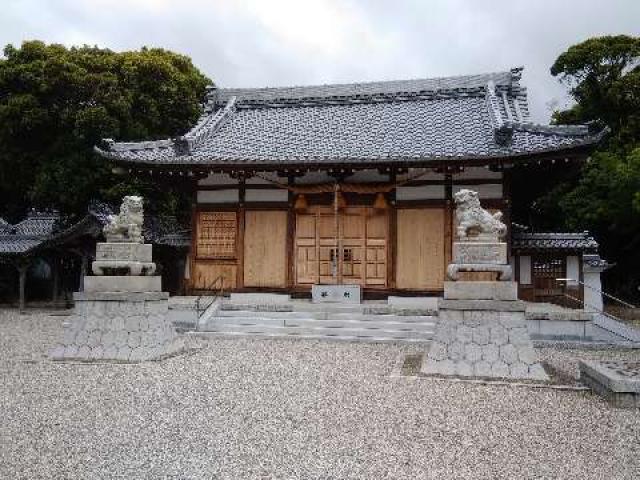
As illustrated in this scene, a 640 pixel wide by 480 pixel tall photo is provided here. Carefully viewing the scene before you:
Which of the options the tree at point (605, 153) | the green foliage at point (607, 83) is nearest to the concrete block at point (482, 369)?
the tree at point (605, 153)

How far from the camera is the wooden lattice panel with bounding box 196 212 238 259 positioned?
16.4 m

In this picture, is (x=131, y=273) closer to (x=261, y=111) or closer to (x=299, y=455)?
(x=299, y=455)

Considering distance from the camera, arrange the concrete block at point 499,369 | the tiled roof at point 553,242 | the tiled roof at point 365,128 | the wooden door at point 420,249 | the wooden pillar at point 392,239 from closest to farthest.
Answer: the concrete block at point 499,369 < the tiled roof at point 365,128 < the wooden door at point 420,249 < the wooden pillar at point 392,239 < the tiled roof at point 553,242

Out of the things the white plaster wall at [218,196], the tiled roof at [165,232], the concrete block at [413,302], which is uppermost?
the white plaster wall at [218,196]

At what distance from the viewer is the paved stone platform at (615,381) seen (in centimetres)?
665

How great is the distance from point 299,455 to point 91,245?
60.7 ft

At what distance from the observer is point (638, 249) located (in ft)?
89.2

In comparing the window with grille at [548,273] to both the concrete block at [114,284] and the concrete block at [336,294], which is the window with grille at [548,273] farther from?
the concrete block at [114,284]

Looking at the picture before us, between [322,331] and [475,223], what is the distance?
532cm

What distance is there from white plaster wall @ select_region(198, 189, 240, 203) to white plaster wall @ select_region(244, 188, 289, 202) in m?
0.33

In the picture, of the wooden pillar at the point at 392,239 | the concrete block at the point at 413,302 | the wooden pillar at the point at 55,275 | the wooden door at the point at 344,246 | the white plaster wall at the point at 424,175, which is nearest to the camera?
the concrete block at the point at 413,302

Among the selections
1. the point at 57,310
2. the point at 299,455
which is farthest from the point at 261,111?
the point at 299,455

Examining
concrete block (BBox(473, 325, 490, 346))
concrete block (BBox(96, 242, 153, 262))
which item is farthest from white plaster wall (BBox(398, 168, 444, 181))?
concrete block (BBox(96, 242, 153, 262))

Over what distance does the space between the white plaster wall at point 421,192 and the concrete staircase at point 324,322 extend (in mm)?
3202
